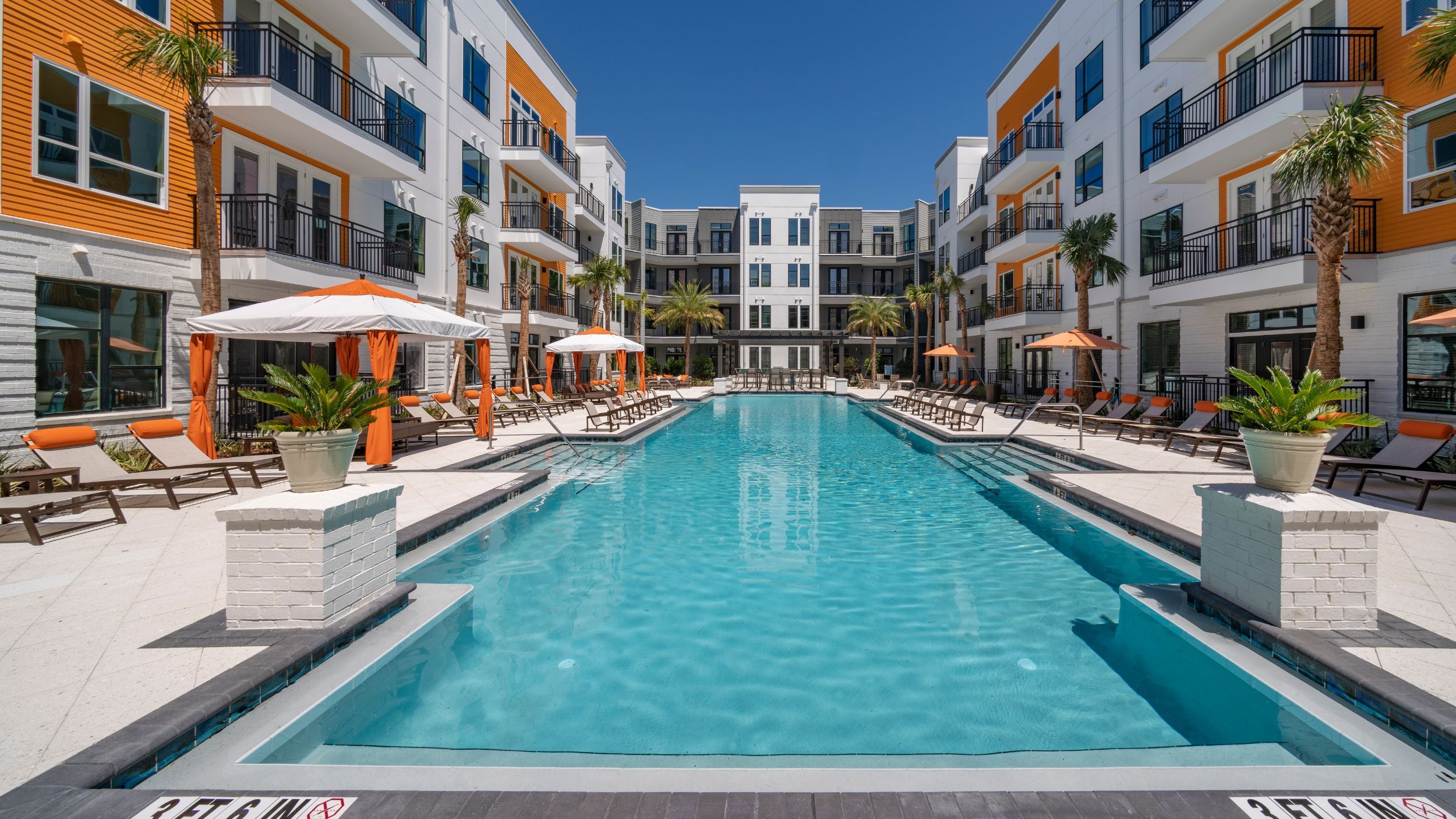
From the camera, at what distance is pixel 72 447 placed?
7.97 meters

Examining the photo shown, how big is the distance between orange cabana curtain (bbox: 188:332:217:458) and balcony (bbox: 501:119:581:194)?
17.3m

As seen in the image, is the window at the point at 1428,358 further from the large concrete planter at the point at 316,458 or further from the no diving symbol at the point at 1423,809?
the large concrete planter at the point at 316,458

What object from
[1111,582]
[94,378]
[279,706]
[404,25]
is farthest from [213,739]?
[404,25]

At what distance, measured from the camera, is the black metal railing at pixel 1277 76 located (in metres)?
12.5

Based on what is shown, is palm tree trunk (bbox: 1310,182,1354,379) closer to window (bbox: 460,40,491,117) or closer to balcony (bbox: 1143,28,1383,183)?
balcony (bbox: 1143,28,1383,183)

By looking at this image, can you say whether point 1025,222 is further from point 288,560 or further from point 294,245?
point 288,560

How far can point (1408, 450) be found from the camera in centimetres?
912

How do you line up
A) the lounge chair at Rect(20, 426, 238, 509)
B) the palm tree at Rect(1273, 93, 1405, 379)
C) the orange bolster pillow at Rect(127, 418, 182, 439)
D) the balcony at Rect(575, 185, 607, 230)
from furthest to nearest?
1. the balcony at Rect(575, 185, 607, 230)
2. the palm tree at Rect(1273, 93, 1405, 379)
3. the orange bolster pillow at Rect(127, 418, 182, 439)
4. the lounge chair at Rect(20, 426, 238, 509)

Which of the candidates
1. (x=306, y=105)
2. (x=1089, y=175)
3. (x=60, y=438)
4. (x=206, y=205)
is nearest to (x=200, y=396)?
(x=60, y=438)

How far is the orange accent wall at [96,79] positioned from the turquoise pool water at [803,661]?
8.86m

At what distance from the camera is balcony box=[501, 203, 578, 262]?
2481 cm

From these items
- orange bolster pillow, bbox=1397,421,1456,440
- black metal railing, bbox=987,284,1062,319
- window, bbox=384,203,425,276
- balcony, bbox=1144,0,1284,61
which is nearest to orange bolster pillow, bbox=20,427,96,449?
window, bbox=384,203,425,276

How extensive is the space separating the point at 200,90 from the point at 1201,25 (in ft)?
65.7

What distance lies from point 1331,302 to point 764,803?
13.5 meters
